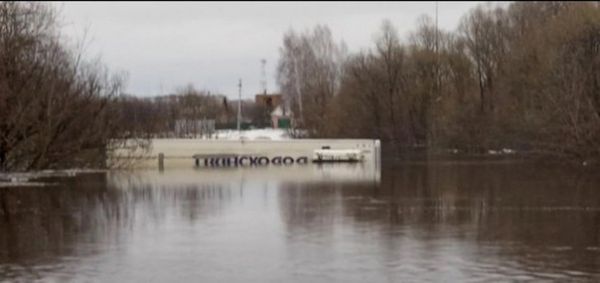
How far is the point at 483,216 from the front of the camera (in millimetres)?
20812

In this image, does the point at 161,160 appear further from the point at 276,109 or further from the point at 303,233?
the point at 276,109

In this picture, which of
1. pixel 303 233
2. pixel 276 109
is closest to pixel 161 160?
pixel 303 233

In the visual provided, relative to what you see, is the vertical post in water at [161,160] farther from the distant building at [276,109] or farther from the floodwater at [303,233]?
the distant building at [276,109]

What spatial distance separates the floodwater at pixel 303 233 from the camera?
42.1 feet

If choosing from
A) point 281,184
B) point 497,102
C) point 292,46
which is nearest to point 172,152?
point 281,184

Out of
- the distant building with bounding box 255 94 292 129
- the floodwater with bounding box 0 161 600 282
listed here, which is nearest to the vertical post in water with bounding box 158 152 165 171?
the floodwater with bounding box 0 161 600 282

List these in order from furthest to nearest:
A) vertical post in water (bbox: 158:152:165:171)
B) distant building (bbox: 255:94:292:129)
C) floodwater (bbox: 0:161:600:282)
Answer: distant building (bbox: 255:94:292:129)
vertical post in water (bbox: 158:152:165:171)
floodwater (bbox: 0:161:600:282)

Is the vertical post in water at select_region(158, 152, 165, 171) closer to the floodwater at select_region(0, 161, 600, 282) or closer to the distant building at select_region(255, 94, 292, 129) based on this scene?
the floodwater at select_region(0, 161, 600, 282)

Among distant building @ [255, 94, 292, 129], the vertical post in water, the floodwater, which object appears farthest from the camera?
distant building @ [255, 94, 292, 129]

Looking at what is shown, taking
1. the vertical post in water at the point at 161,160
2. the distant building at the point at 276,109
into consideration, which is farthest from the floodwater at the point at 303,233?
the distant building at the point at 276,109

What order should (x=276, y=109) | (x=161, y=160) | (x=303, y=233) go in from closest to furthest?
(x=303, y=233) → (x=161, y=160) → (x=276, y=109)

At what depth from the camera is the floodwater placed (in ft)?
42.1

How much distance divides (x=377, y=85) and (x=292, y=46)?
38.9 feet

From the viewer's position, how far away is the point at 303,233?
17.7 meters
